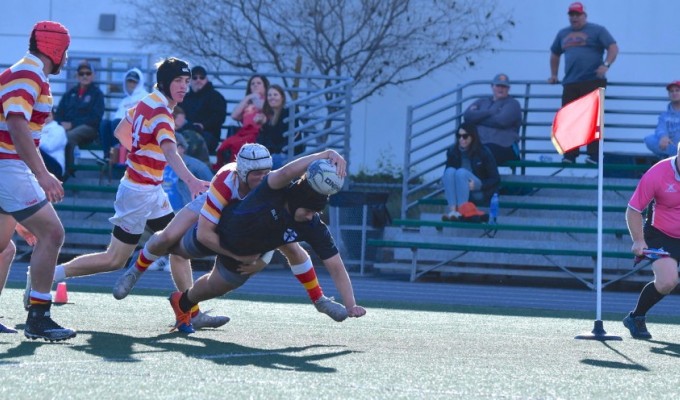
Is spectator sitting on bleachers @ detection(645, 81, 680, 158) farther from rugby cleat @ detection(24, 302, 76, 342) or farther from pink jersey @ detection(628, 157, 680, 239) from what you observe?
rugby cleat @ detection(24, 302, 76, 342)

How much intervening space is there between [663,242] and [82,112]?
1120 cm

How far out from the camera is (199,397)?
589 cm

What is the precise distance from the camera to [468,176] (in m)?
18.0

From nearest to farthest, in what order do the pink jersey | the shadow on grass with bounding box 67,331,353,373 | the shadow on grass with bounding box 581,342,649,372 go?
the shadow on grass with bounding box 67,331,353,373, the shadow on grass with bounding box 581,342,649,372, the pink jersey

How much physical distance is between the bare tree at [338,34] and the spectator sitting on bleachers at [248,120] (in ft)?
14.4

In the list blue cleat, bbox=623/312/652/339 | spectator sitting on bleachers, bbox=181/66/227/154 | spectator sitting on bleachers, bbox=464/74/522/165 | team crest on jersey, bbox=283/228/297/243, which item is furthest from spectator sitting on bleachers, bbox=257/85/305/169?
team crest on jersey, bbox=283/228/297/243

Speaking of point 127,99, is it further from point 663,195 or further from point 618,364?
point 618,364

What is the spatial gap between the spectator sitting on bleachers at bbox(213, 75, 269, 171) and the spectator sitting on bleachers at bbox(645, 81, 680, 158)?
5207 millimetres

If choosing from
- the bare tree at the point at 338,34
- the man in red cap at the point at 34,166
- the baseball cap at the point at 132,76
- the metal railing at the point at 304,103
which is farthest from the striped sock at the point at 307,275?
the bare tree at the point at 338,34

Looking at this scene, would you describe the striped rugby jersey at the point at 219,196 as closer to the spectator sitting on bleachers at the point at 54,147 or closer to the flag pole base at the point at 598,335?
the flag pole base at the point at 598,335

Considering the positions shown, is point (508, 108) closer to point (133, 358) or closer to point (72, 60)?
point (72, 60)

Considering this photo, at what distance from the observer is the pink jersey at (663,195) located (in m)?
10.5

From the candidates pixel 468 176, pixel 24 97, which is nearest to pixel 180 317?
pixel 24 97

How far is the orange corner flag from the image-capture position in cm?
1100
